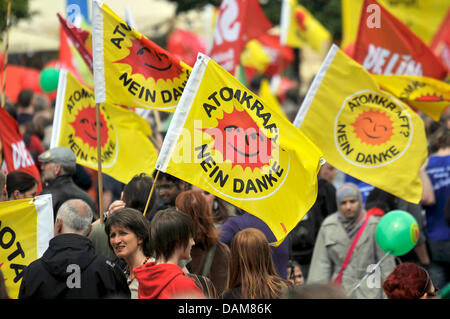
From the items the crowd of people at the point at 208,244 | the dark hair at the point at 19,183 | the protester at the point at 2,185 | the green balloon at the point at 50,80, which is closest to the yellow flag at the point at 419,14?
the crowd of people at the point at 208,244

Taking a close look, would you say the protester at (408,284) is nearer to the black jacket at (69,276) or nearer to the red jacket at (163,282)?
the red jacket at (163,282)

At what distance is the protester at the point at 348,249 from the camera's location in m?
7.11

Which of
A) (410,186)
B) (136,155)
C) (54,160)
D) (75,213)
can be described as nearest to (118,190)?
(136,155)

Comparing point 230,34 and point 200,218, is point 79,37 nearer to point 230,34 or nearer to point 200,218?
point 200,218

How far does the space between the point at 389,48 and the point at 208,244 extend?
3.64 metres

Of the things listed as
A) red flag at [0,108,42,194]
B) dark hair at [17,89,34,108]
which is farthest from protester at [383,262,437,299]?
dark hair at [17,89,34,108]

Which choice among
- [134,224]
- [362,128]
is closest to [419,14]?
[362,128]

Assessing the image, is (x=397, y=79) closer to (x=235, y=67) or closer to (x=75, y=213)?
(x=235, y=67)

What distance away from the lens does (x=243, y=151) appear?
546 cm

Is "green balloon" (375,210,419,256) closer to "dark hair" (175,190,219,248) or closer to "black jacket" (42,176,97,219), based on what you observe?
"dark hair" (175,190,219,248)

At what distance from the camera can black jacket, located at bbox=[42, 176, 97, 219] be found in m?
6.64

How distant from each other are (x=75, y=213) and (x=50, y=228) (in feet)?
1.56

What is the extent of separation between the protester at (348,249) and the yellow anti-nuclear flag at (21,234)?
2827mm

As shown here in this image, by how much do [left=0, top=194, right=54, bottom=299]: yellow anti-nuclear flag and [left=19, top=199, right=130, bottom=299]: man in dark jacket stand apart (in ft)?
1.75
